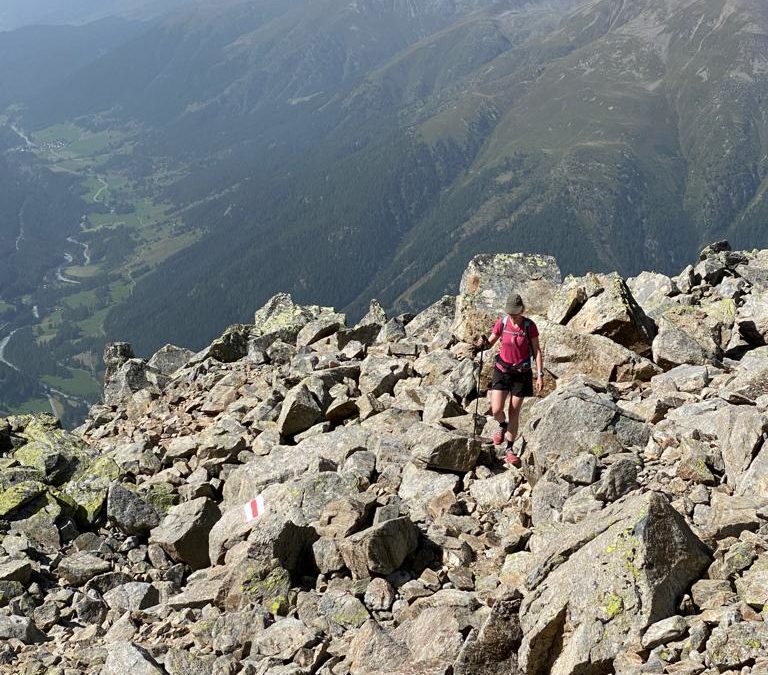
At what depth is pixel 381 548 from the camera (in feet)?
50.6

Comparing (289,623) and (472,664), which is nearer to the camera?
(472,664)

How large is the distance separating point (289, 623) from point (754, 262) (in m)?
30.1

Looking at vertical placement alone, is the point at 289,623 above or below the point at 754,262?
above

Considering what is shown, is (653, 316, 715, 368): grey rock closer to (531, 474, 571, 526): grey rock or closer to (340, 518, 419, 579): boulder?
(531, 474, 571, 526): grey rock

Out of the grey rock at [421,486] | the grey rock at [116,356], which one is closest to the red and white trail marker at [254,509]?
the grey rock at [421,486]

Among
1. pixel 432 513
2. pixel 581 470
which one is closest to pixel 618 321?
pixel 581 470

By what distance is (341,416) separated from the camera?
24922 millimetres

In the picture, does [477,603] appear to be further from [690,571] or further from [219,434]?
[219,434]

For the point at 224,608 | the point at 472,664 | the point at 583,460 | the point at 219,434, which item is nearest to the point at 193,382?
the point at 219,434

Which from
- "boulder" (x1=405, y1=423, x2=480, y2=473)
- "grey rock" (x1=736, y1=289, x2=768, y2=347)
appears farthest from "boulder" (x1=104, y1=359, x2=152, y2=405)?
"grey rock" (x1=736, y1=289, x2=768, y2=347)

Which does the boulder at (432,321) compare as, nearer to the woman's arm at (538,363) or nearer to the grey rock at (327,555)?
the woman's arm at (538,363)

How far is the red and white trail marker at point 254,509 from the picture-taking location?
19156mm

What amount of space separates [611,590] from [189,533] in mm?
12322

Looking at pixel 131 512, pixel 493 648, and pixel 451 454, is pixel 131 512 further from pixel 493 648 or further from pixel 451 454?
pixel 493 648
